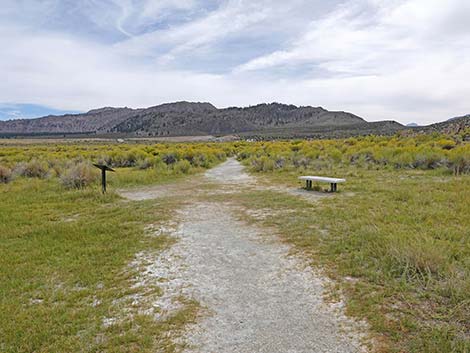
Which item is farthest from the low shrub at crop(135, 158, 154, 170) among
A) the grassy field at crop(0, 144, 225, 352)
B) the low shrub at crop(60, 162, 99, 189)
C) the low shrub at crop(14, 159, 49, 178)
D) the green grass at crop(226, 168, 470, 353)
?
the green grass at crop(226, 168, 470, 353)

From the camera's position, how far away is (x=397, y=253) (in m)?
4.70

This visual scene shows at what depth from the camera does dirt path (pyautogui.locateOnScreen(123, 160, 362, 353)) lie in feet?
10.5

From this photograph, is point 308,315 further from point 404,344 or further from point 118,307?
point 118,307

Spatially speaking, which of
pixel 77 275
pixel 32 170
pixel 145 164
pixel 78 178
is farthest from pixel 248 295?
pixel 145 164

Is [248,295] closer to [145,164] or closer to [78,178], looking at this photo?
[78,178]

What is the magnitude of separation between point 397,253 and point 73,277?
174 inches

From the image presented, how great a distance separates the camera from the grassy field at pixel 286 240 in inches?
131

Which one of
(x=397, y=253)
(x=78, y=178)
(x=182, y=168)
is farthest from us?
(x=182, y=168)

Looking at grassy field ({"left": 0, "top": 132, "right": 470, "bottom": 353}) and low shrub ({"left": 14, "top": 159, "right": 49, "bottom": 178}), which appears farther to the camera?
low shrub ({"left": 14, "top": 159, "right": 49, "bottom": 178})

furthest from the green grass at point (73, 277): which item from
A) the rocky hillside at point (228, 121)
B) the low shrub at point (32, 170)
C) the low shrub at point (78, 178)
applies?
the rocky hillside at point (228, 121)

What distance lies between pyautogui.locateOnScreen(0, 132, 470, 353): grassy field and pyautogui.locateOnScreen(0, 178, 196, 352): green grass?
0.02 meters

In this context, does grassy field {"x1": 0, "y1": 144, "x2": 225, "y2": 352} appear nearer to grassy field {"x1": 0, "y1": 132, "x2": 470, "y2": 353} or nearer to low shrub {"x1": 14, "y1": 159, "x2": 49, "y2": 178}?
grassy field {"x1": 0, "y1": 132, "x2": 470, "y2": 353}

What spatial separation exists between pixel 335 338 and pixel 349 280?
132cm

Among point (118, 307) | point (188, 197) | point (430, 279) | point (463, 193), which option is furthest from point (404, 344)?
point (188, 197)
